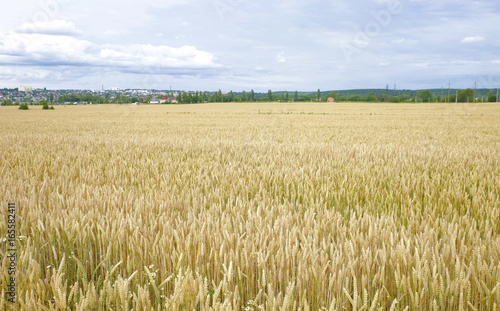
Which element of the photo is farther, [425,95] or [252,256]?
[425,95]

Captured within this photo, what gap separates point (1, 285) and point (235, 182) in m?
2.59

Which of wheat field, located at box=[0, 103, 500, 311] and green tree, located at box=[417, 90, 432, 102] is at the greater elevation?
green tree, located at box=[417, 90, 432, 102]

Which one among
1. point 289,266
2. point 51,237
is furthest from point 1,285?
point 289,266

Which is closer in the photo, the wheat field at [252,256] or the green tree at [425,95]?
the wheat field at [252,256]

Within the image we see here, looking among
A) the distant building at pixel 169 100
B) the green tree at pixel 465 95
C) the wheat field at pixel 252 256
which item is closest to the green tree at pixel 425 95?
the green tree at pixel 465 95

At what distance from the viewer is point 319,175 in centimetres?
433

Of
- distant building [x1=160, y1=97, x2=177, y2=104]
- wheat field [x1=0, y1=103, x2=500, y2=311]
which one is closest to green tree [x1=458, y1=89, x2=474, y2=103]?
distant building [x1=160, y1=97, x2=177, y2=104]

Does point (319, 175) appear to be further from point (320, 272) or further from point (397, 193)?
Result: point (320, 272)

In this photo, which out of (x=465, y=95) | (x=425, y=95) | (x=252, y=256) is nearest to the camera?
(x=252, y=256)

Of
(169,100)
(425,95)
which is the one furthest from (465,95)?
(169,100)

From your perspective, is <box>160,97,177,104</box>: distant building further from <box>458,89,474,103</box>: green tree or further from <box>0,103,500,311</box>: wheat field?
<box>0,103,500,311</box>: wheat field

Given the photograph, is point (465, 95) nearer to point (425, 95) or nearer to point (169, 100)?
point (425, 95)

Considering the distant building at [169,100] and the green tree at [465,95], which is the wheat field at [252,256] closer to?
the distant building at [169,100]

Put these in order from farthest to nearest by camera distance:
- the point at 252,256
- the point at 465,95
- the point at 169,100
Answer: the point at 465,95 < the point at 169,100 < the point at 252,256
